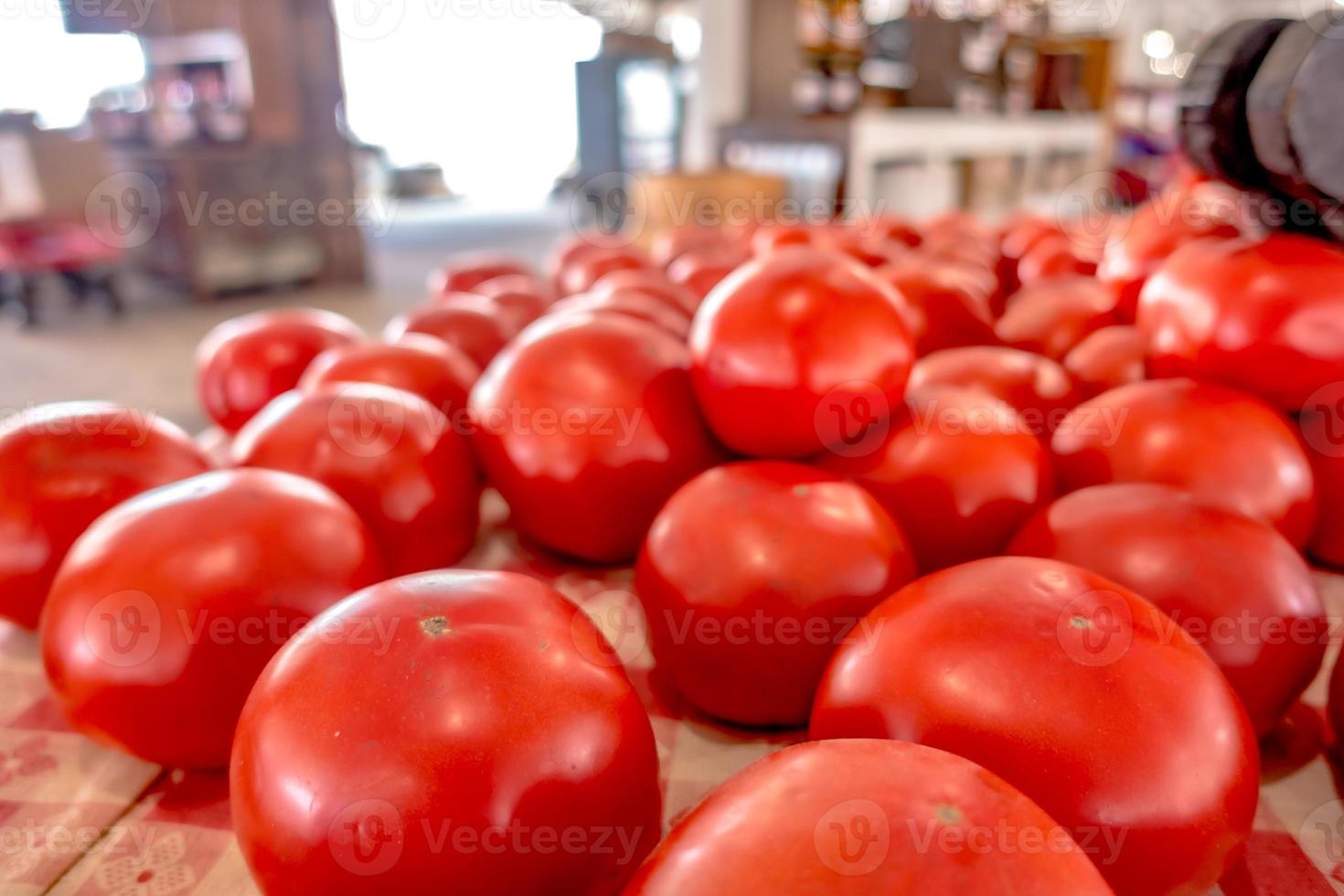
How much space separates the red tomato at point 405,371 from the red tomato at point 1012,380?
50 cm

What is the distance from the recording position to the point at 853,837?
1.02 ft

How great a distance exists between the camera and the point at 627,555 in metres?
0.89

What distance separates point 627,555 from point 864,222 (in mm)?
1396

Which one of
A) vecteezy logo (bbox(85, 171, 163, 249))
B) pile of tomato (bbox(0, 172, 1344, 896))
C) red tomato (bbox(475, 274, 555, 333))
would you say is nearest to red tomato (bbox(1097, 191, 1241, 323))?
pile of tomato (bbox(0, 172, 1344, 896))

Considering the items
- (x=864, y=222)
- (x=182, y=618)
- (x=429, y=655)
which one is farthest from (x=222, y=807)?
(x=864, y=222)

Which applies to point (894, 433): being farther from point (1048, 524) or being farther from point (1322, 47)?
point (1322, 47)

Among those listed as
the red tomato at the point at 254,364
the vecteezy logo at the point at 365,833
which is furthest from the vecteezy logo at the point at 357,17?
the vecteezy logo at the point at 365,833

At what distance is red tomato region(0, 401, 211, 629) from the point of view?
2.40 feet

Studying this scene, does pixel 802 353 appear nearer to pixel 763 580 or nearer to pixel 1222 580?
pixel 763 580

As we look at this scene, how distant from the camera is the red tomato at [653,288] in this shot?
3.81 feet

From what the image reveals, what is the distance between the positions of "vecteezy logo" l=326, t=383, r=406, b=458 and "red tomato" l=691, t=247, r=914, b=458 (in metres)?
0.30

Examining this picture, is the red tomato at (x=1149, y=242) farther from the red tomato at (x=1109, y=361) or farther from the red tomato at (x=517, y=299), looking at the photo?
the red tomato at (x=517, y=299)

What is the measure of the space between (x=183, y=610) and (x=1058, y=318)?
0.99 m

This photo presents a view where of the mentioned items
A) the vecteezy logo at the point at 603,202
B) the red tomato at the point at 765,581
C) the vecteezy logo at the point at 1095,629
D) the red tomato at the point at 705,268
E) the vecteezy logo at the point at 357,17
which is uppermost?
the vecteezy logo at the point at 357,17
